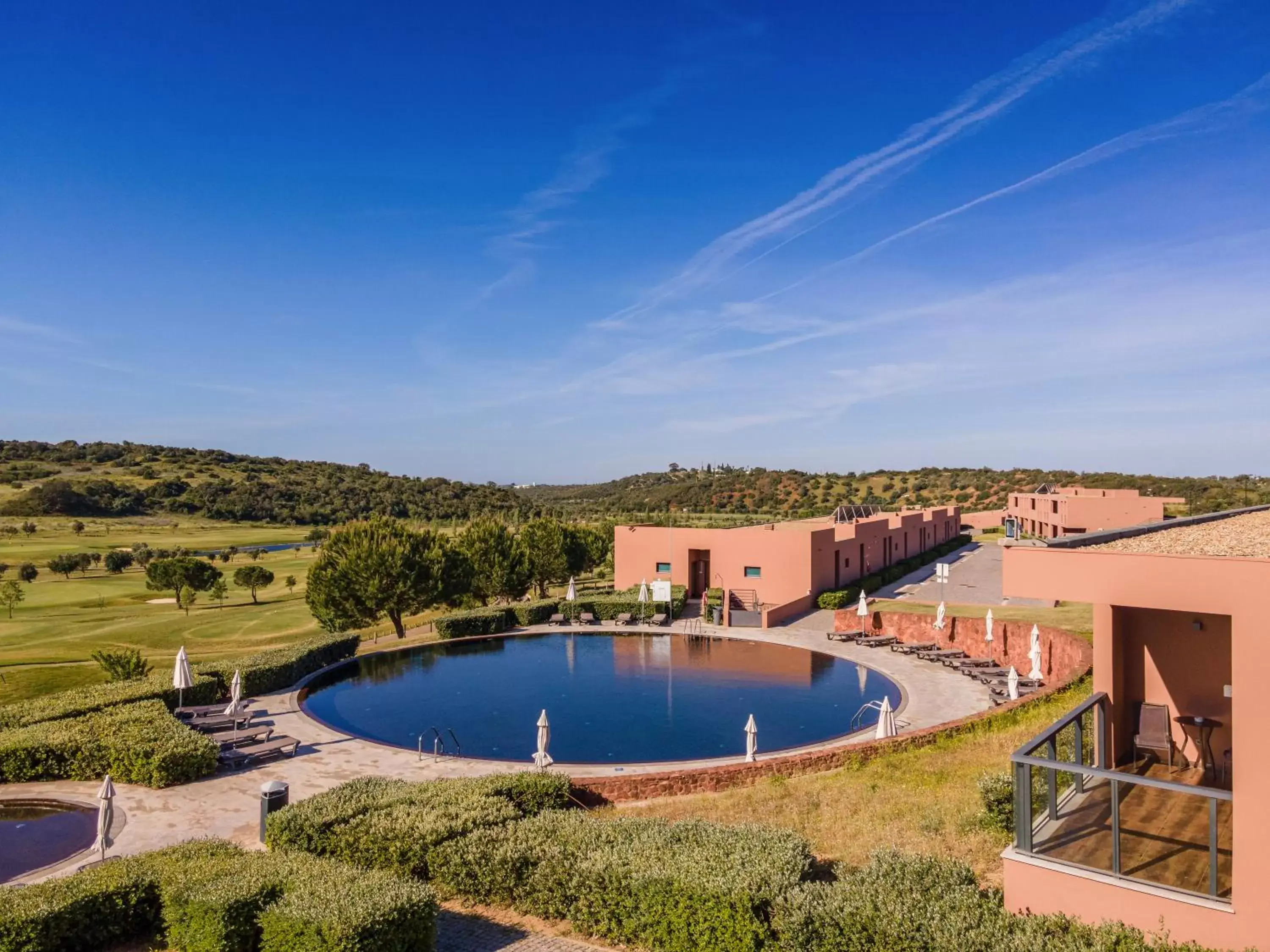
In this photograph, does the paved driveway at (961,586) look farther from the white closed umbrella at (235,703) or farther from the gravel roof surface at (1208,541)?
the white closed umbrella at (235,703)

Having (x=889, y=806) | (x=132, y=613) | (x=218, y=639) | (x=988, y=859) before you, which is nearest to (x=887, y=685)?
(x=889, y=806)

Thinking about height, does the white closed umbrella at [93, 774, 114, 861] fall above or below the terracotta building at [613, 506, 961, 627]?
below

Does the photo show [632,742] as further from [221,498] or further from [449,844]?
[221,498]

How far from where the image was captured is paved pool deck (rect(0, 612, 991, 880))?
12297 millimetres

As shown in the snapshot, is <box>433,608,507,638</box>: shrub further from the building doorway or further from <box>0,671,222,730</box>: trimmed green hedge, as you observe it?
<box>0,671,222,730</box>: trimmed green hedge

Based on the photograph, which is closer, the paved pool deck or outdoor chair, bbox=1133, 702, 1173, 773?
outdoor chair, bbox=1133, 702, 1173, 773

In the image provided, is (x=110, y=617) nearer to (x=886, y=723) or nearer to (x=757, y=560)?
(x=757, y=560)

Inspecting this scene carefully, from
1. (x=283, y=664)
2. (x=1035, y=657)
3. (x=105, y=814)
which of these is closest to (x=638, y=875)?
(x=105, y=814)

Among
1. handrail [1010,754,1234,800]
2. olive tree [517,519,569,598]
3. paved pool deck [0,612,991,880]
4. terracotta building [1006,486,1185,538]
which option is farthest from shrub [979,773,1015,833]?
terracotta building [1006,486,1185,538]

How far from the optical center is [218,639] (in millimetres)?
36344

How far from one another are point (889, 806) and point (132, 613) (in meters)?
45.6

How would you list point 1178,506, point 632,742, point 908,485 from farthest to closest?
point 908,485 < point 1178,506 < point 632,742

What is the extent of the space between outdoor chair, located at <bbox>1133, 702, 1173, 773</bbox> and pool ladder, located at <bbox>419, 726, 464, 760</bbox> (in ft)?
40.3

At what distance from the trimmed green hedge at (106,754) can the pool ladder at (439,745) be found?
402 cm
